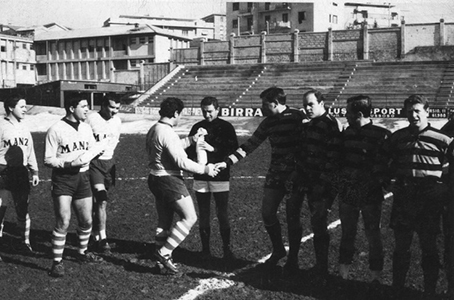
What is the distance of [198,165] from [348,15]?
3262 inches

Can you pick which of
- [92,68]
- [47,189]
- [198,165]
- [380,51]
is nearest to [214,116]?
[198,165]

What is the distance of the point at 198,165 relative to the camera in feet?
21.0

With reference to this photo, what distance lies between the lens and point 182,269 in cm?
648

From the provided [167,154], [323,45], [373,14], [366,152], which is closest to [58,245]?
[167,154]

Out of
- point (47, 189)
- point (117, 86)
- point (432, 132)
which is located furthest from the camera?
point (117, 86)

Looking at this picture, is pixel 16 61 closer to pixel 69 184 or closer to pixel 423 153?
pixel 69 184

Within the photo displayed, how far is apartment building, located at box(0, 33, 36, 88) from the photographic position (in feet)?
206

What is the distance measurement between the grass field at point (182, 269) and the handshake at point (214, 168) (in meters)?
1.20

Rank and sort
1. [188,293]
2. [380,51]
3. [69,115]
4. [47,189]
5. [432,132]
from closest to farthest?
1. [432,132]
2. [188,293]
3. [69,115]
4. [47,189]
5. [380,51]

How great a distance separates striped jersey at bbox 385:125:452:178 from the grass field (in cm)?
136

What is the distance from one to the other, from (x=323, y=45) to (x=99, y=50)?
32.5 meters

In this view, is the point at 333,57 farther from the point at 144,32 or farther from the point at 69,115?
the point at 69,115

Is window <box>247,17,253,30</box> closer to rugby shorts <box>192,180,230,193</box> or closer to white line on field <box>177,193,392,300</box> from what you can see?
rugby shorts <box>192,180,230,193</box>

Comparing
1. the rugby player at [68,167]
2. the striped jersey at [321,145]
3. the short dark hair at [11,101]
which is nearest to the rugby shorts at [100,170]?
the rugby player at [68,167]
